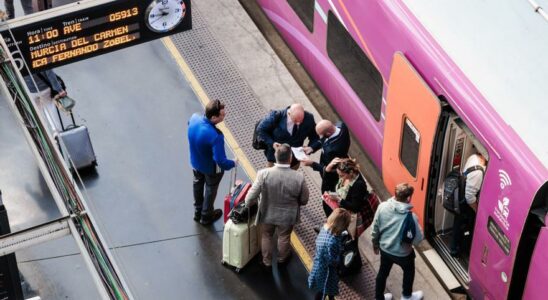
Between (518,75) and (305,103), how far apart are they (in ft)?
14.5

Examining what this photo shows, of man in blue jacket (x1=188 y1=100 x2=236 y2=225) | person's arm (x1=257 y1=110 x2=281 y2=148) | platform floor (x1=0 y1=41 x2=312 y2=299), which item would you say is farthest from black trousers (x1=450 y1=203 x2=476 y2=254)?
man in blue jacket (x1=188 y1=100 x2=236 y2=225)

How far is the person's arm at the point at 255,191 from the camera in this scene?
9456 mm

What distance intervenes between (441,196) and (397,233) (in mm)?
953

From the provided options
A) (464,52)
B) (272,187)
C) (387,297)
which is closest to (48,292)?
(272,187)

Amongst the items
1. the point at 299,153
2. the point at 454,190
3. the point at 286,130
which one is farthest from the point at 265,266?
the point at 454,190

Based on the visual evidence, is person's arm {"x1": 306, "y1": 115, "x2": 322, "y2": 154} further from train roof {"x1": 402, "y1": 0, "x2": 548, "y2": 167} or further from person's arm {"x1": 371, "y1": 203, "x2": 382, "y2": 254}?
train roof {"x1": 402, "y1": 0, "x2": 548, "y2": 167}

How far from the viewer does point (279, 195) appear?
9500mm

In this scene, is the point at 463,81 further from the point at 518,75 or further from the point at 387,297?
the point at 387,297

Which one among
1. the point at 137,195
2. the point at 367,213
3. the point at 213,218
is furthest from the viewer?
the point at 137,195

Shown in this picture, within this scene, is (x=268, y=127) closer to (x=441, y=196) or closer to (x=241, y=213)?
(x=241, y=213)

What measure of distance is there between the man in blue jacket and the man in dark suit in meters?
0.97

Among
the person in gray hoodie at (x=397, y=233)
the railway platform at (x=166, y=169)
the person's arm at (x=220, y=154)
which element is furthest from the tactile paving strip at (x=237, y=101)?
the person's arm at (x=220, y=154)

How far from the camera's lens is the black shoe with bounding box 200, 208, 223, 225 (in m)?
10.7

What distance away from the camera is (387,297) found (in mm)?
9961
